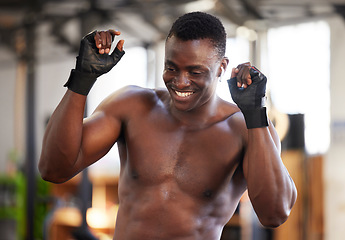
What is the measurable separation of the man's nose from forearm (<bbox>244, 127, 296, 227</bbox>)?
233 mm

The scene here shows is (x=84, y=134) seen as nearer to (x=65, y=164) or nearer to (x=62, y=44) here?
(x=65, y=164)

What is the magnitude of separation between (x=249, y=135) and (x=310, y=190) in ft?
7.30

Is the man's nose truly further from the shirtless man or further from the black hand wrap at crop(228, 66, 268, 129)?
the black hand wrap at crop(228, 66, 268, 129)

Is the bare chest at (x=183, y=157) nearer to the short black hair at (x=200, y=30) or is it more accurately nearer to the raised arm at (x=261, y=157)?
Answer: the raised arm at (x=261, y=157)

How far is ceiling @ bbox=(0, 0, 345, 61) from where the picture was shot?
3.47m

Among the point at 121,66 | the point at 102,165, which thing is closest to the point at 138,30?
the point at 121,66

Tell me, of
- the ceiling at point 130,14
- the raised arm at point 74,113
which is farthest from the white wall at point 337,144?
the raised arm at point 74,113

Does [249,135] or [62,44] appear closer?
[249,135]

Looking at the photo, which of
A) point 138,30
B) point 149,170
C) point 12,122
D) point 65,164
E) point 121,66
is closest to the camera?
point 65,164

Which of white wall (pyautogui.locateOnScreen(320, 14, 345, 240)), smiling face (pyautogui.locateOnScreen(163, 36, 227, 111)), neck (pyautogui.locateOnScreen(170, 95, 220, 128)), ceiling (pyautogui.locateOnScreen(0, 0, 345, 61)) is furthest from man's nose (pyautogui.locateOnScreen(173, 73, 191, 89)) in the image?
ceiling (pyautogui.locateOnScreen(0, 0, 345, 61))

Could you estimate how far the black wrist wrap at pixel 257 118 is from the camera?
1.44 metres

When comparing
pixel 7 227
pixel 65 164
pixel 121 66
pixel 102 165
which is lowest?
pixel 7 227

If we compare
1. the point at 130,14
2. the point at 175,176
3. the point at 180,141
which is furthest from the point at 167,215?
the point at 130,14

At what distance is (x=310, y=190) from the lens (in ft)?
11.5
